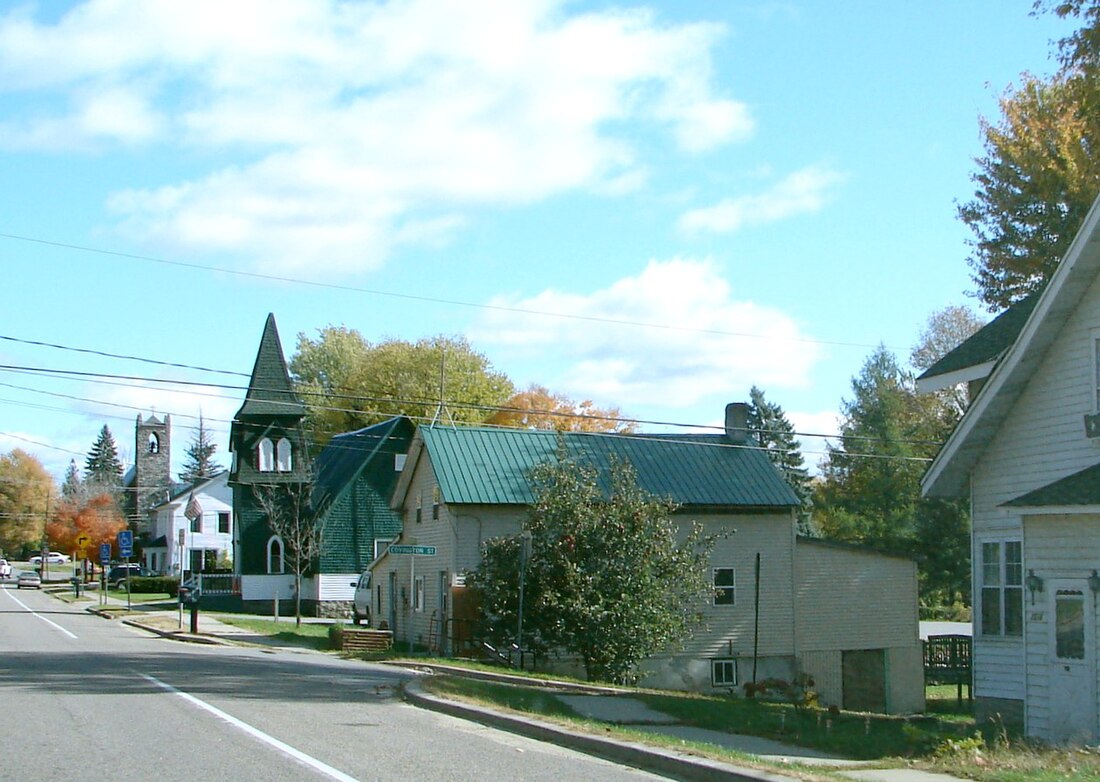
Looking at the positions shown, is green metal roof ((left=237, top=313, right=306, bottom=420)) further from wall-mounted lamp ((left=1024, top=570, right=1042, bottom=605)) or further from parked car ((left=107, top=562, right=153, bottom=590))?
wall-mounted lamp ((left=1024, top=570, right=1042, bottom=605))

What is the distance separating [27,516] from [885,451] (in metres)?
81.3

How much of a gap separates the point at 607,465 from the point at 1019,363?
1767 cm

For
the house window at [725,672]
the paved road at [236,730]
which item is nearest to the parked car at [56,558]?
the house window at [725,672]

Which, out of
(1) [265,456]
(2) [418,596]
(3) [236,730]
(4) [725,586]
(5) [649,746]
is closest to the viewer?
(5) [649,746]

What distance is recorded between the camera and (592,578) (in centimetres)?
2806

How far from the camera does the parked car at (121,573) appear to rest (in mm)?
74812

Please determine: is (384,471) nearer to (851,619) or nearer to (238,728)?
(851,619)

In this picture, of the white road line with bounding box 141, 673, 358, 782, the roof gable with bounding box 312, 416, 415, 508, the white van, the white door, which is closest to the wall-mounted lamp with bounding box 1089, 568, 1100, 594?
the white door

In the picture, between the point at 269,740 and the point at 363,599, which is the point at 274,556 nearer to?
the point at 363,599

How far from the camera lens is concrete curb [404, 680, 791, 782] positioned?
11.1 meters

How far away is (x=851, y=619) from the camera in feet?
118

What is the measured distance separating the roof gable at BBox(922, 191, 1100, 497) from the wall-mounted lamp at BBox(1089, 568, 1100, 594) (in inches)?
150

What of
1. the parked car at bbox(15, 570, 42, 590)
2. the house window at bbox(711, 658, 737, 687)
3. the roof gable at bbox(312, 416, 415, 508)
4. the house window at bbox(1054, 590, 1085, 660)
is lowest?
the parked car at bbox(15, 570, 42, 590)

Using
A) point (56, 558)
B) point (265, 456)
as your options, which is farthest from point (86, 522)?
point (56, 558)
